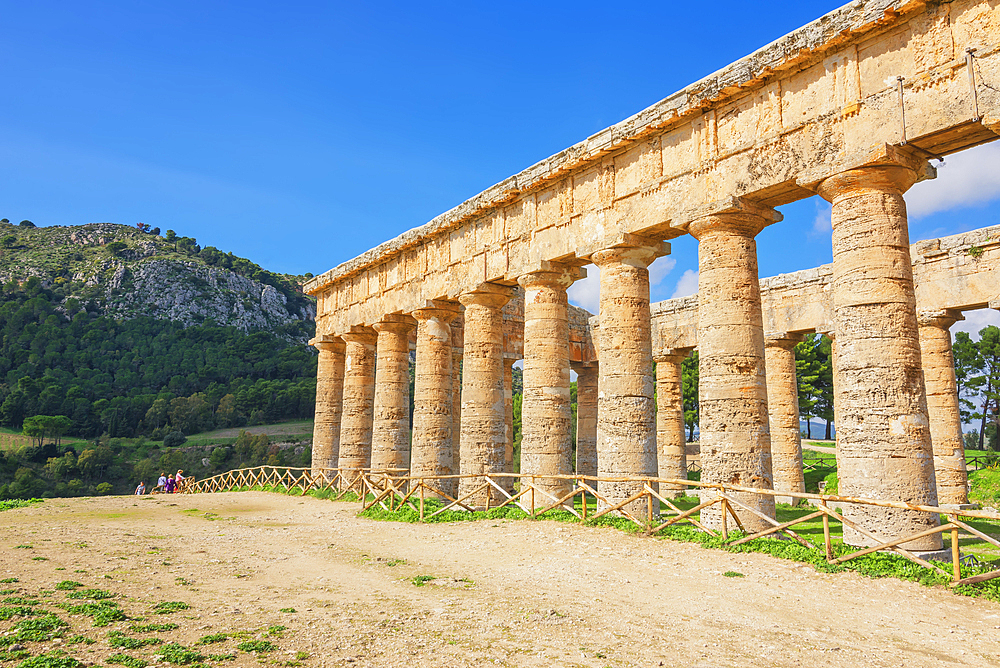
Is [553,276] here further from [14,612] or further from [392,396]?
[14,612]

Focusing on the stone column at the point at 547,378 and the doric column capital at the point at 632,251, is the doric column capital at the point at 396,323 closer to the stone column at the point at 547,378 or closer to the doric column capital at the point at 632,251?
the stone column at the point at 547,378

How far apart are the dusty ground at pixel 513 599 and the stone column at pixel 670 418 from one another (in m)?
12.2

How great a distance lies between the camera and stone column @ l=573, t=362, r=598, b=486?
28.1 meters

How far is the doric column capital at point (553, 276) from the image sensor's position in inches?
688

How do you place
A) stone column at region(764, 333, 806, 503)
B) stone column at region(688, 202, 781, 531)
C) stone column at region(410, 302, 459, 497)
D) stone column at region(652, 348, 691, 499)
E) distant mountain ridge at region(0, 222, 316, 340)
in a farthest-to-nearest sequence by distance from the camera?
distant mountain ridge at region(0, 222, 316, 340) < stone column at region(652, 348, 691, 499) < stone column at region(764, 333, 806, 503) < stone column at region(410, 302, 459, 497) < stone column at region(688, 202, 781, 531)

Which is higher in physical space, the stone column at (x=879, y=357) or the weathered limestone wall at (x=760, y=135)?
the weathered limestone wall at (x=760, y=135)

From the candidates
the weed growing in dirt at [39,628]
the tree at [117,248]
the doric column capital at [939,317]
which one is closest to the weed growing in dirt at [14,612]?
the weed growing in dirt at [39,628]

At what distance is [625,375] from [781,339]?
9254mm

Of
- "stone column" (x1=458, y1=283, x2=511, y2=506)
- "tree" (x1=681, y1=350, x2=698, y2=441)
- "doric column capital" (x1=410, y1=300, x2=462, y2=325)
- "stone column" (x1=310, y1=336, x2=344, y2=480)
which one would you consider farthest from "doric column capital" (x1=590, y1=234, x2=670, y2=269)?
"tree" (x1=681, y1=350, x2=698, y2=441)

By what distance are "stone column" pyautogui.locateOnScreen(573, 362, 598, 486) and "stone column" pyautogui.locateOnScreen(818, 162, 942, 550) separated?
17.0 meters

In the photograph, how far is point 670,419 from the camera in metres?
25.4

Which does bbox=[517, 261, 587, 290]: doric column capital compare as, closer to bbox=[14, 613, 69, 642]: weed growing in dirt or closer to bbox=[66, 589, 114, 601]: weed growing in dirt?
bbox=[66, 589, 114, 601]: weed growing in dirt

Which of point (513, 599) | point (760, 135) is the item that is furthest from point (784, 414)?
point (513, 599)

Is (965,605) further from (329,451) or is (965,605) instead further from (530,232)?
(329,451)
